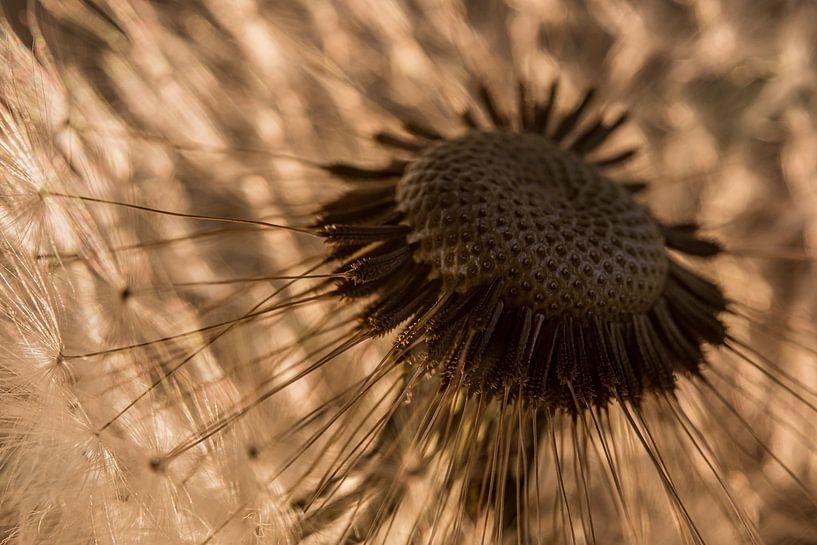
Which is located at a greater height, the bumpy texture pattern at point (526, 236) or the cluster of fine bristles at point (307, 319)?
the bumpy texture pattern at point (526, 236)

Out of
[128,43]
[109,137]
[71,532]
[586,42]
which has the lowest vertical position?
[71,532]

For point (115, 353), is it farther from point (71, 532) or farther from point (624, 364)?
point (624, 364)

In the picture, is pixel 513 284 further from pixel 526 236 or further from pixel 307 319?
pixel 307 319

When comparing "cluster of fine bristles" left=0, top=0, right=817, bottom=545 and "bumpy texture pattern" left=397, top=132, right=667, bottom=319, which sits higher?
"bumpy texture pattern" left=397, top=132, right=667, bottom=319

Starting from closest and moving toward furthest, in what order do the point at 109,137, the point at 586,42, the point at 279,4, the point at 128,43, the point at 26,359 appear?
the point at 26,359
the point at 109,137
the point at 128,43
the point at 279,4
the point at 586,42

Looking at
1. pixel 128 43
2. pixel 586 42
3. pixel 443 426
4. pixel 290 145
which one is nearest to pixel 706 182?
pixel 586 42

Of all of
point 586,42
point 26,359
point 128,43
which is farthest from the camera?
point 586,42

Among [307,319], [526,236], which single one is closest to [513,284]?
[526,236]
